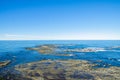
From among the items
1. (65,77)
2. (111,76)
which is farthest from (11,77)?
(111,76)

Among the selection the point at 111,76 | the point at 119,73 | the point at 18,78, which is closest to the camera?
the point at 18,78

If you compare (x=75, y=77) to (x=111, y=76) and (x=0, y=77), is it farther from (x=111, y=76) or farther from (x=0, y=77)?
(x=0, y=77)

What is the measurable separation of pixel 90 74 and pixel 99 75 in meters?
1.65

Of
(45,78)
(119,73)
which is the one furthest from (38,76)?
(119,73)

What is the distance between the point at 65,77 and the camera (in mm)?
26250

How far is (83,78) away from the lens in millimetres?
25750

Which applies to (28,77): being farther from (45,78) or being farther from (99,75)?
(99,75)

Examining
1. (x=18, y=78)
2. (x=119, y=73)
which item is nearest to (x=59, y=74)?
(x=18, y=78)

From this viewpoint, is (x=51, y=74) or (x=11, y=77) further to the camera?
(x=51, y=74)

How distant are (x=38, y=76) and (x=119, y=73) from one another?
1589 cm

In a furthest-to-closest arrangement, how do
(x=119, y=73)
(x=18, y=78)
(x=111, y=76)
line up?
1. (x=119, y=73)
2. (x=111, y=76)
3. (x=18, y=78)

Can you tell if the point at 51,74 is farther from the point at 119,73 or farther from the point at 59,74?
the point at 119,73

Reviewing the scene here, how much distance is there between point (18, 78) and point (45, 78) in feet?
14.9

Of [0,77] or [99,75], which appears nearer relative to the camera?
[0,77]
